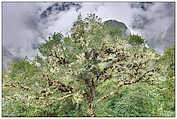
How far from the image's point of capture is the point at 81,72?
1.36 meters

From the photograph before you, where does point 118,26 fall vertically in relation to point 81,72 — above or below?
above

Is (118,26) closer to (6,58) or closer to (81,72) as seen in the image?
(81,72)

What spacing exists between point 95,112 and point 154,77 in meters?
0.58

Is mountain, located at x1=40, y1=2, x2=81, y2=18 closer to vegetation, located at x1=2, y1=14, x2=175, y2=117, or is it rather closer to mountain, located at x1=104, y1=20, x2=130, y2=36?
vegetation, located at x1=2, y1=14, x2=175, y2=117

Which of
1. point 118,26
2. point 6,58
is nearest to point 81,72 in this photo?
point 118,26

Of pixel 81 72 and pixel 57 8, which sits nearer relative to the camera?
pixel 81 72

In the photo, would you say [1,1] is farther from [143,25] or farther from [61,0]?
[143,25]

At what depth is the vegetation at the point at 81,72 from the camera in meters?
1.36

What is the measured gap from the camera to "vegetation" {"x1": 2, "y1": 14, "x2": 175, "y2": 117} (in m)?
1.36

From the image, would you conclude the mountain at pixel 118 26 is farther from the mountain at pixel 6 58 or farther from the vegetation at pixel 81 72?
the mountain at pixel 6 58

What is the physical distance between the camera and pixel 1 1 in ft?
4.75

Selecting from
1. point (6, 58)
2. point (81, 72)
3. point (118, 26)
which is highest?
point (118, 26)

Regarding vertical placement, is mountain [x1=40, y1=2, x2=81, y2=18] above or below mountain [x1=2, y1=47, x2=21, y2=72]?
above

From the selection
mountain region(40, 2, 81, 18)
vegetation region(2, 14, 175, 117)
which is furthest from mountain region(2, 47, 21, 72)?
mountain region(40, 2, 81, 18)
